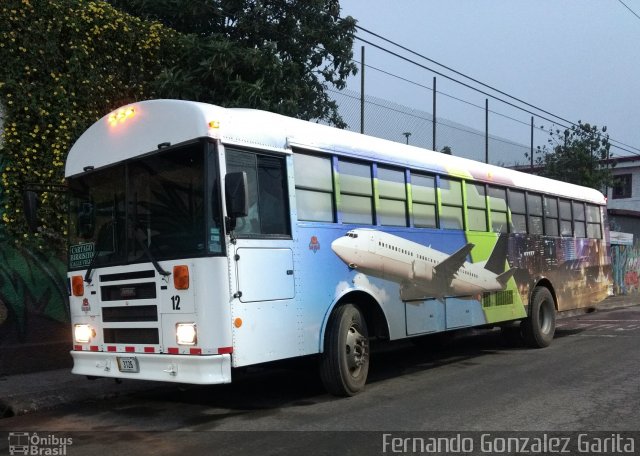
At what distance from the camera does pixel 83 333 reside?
639 cm

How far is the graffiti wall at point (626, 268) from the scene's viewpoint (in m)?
25.0

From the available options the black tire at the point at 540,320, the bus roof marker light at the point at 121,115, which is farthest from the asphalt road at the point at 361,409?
the bus roof marker light at the point at 121,115

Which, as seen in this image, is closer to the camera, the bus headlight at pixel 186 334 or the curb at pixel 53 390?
the bus headlight at pixel 186 334

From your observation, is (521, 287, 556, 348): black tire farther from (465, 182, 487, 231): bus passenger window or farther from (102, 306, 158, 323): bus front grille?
(102, 306, 158, 323): bus front grille

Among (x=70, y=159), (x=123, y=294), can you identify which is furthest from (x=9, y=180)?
(x=123, y=294)

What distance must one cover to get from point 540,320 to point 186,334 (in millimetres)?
7235

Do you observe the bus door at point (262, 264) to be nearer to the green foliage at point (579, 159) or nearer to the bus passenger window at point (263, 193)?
the bus passenger window at point (263, 193)

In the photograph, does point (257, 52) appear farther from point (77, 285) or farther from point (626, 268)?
point (626, 268)

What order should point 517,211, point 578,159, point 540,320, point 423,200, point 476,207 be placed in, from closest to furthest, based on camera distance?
point 423,200
point 476,207
point 517,211
point 540,320
point 578,159

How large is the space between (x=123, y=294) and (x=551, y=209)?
320 inches

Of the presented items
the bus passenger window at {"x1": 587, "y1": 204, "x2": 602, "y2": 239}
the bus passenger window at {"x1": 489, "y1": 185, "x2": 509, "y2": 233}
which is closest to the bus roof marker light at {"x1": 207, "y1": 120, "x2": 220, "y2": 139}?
the bus passenger window at {"x1": 489, "y1": 185, "x2": 509, "y2": 233}

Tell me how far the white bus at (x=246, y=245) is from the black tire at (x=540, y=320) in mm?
2327

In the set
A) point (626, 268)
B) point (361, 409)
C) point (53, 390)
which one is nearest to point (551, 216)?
point (361, 409)

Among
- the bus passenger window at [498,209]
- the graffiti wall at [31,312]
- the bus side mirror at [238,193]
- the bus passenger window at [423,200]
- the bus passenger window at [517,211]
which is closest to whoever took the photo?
the bus side mirror at [238,193]
